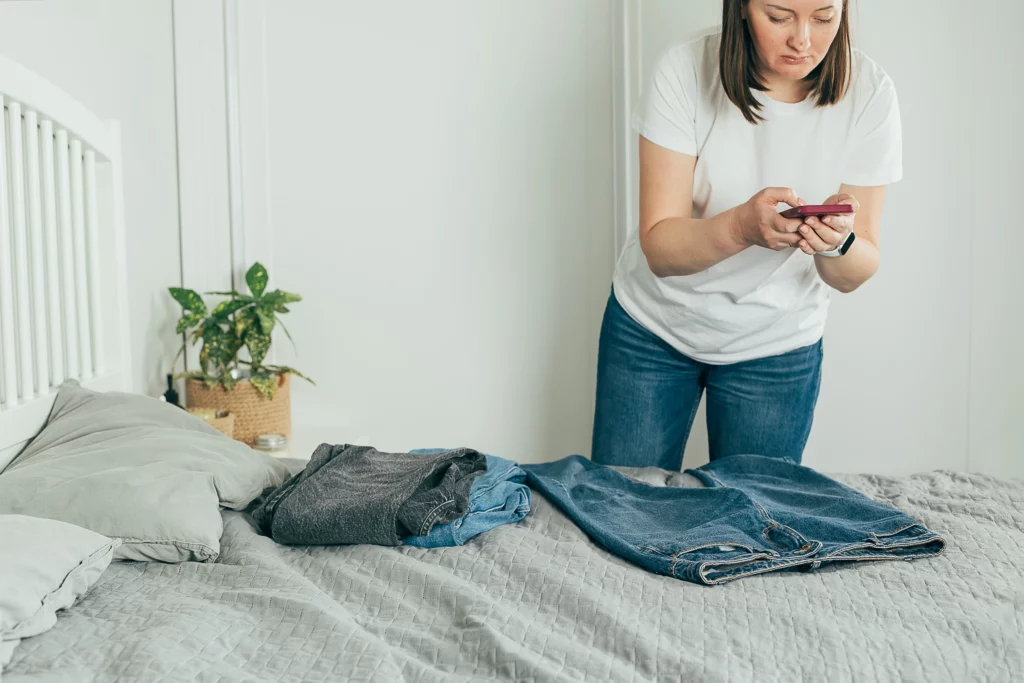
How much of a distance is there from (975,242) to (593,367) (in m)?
1.08

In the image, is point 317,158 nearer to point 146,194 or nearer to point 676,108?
point 146,194

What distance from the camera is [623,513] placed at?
1.30 m

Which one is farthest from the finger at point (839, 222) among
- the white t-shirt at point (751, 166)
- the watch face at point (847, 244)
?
the white t-shirt at point (751, 166)

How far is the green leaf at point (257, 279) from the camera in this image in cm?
248

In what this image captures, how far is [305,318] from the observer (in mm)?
2713

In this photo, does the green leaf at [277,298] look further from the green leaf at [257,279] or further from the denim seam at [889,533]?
the denim seam at [889,533]

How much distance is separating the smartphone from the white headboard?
129 cm

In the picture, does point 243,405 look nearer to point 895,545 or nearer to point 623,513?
point 623,513

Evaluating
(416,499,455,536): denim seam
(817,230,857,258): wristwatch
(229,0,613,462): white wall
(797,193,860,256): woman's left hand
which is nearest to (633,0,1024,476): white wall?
(229,0,613,462): white wall

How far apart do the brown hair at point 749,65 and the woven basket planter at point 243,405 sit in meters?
1.45

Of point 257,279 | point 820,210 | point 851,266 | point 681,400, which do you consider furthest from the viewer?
point 257,279

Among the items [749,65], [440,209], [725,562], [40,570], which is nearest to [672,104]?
[749,65]

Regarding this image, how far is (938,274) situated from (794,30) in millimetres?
1136

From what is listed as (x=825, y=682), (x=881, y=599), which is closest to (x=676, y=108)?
(x=881, y=599)
